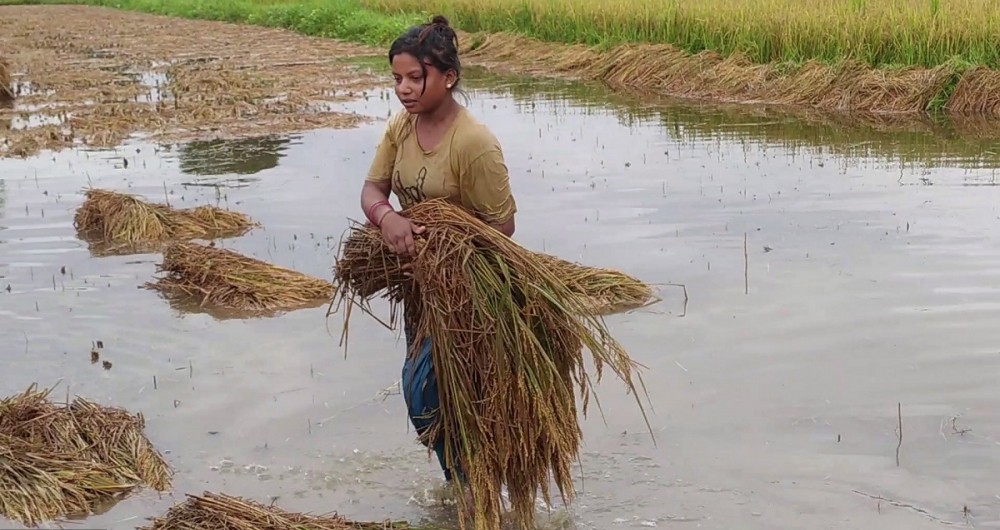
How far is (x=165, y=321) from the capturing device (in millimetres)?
5844

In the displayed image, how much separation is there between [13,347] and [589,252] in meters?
3.26

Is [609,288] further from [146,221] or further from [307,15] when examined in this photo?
[307,15]

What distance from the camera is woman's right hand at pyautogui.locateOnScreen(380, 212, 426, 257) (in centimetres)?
304

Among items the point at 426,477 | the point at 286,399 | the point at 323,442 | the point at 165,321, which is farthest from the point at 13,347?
the point at 426,477

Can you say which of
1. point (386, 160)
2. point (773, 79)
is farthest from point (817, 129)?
point (386, 160)

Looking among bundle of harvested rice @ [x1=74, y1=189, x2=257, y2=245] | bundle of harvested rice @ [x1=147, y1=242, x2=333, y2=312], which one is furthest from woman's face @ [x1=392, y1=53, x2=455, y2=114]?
bundle of harvested rice @ [x1=74, y1=189, x2=257, y2=245]

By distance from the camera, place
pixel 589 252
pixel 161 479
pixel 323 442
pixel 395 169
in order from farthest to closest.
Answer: pixel 589 252 < pixel 323 442 < pixel 161 479 < pixel 395 169

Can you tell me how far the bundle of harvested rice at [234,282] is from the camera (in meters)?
6.06

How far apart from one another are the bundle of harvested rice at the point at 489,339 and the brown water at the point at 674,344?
502mm

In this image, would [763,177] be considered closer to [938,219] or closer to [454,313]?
[938,219]

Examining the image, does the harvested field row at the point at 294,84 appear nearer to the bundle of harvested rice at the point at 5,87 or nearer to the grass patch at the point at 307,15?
the bundle of harvested rice at the point at 5,87

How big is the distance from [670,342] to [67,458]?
2.74 meters

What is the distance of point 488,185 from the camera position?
316 cm

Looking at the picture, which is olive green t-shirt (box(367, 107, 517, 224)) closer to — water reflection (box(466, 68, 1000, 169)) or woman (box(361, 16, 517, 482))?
woman (box(361, 16, 517, 482))
